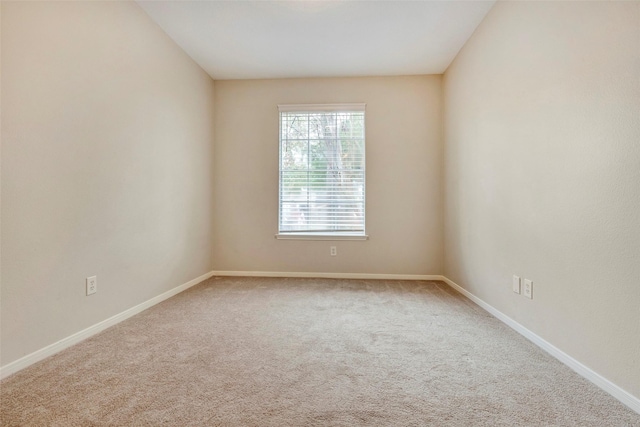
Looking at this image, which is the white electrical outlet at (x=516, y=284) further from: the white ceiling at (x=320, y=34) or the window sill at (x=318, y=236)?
the white ceiling at (x=320, y=34)

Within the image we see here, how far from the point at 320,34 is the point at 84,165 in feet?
7.52

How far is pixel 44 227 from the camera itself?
1.60m

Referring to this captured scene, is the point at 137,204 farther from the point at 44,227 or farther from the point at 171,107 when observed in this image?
the point at 171,107

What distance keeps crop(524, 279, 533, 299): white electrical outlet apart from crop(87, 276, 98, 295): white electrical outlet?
120 inches

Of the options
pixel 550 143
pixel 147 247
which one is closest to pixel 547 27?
pixel 550 143

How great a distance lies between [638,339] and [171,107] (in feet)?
12.1

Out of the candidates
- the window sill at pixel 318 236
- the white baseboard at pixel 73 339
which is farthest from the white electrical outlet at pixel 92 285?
the window sill at pixel 318 236

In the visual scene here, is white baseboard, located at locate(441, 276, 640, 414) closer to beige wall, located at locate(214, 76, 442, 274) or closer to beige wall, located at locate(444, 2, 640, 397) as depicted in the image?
beige wall, located at locate(444, 2, 640, 397)

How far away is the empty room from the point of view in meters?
1.29

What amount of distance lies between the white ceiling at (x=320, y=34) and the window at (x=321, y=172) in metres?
0.55

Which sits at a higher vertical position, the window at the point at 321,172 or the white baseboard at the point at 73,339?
the window at the point at 321,172

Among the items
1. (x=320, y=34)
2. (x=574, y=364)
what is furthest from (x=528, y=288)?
(x=320, y=34)

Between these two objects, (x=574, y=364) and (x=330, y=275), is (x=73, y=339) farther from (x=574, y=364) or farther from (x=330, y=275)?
(x=574, y=364)

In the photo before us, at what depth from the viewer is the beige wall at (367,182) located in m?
3.47
